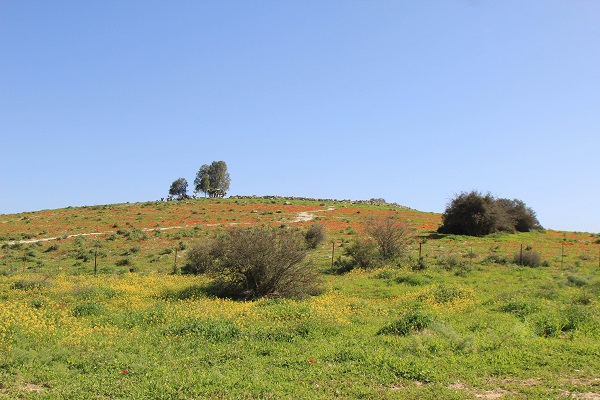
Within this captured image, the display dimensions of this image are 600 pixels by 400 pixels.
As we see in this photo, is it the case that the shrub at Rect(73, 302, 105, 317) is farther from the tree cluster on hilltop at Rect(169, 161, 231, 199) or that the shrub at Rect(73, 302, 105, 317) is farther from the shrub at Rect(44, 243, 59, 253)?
the tree cluster on hilltop at Rect(169, 161, 231, 199)

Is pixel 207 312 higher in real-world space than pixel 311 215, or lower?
lower

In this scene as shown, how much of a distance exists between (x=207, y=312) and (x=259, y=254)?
4.75 metres

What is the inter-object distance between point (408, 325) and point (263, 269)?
29.6 feet

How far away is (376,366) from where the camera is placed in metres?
10.1

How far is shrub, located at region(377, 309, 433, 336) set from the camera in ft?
43.0

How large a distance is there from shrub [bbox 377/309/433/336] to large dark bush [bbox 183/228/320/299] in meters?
7.36

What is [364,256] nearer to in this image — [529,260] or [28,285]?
[529,260]

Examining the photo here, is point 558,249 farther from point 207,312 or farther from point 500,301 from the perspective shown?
point 207,312

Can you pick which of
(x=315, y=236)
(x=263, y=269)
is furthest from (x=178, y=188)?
(x=263, y=269)

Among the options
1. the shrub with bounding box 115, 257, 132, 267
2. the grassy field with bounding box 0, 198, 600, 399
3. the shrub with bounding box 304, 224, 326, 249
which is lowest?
the shrub with bounding box 115, 257, 132, 267

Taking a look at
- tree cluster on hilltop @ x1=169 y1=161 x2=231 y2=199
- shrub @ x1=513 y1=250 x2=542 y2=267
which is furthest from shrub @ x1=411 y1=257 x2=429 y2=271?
tree cluster on hilltop @ x1=169 y1=161 x2=231 y2=199

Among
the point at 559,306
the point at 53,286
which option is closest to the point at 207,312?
the point at 53,286

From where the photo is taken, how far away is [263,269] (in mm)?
20781

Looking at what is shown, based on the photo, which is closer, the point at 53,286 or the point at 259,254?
the point at 259,254
